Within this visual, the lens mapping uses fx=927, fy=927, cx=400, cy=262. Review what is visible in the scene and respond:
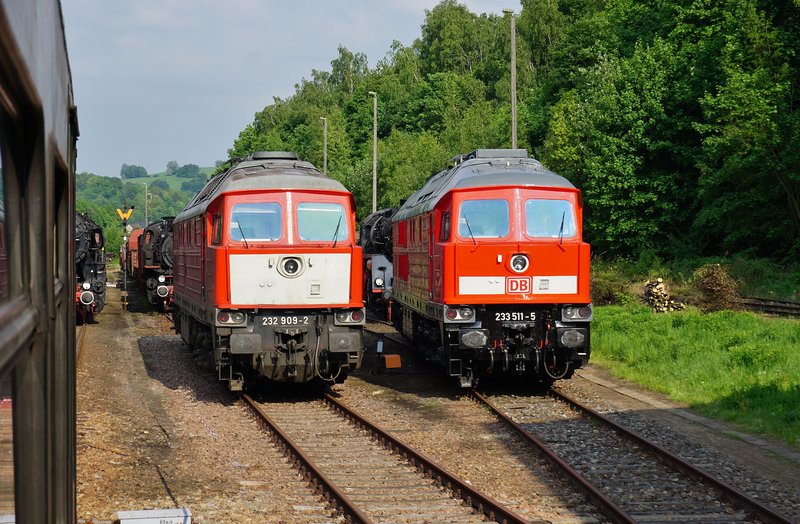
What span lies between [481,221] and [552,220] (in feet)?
3.67

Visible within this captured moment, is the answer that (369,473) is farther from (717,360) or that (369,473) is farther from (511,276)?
(717,360)

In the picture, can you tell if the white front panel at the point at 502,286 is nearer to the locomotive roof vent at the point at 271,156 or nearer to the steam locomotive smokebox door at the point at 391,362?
the steam locomotive smokebox door at the point at 391,362

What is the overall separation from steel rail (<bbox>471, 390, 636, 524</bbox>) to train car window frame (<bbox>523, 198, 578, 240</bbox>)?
3126mm

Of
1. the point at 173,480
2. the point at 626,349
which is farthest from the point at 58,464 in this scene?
the point at 626,349

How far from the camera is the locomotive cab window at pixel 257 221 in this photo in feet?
45.3

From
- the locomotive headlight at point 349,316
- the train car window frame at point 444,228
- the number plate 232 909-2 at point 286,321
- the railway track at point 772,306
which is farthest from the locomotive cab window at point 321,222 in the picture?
the railway track at point 772,306

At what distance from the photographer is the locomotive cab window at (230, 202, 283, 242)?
1380 centimetres

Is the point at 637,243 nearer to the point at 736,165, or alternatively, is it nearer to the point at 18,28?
the point at 736,165

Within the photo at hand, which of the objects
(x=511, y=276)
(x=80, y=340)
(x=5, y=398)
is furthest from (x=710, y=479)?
(x=80, y=340)

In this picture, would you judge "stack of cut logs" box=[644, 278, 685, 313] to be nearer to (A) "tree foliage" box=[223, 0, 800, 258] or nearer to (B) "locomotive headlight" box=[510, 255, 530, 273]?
(A) "tree foliage" box=[223, 0, 800, 258]

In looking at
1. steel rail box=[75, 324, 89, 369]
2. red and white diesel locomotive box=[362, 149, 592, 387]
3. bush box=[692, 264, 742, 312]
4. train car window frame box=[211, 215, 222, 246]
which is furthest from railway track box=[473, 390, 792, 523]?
bush box=[692, 264, 742, 312]

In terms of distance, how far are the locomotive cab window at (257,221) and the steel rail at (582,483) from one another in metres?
4.38

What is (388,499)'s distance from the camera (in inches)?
352

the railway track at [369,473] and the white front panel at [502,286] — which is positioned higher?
the white front panel at [502,286]
